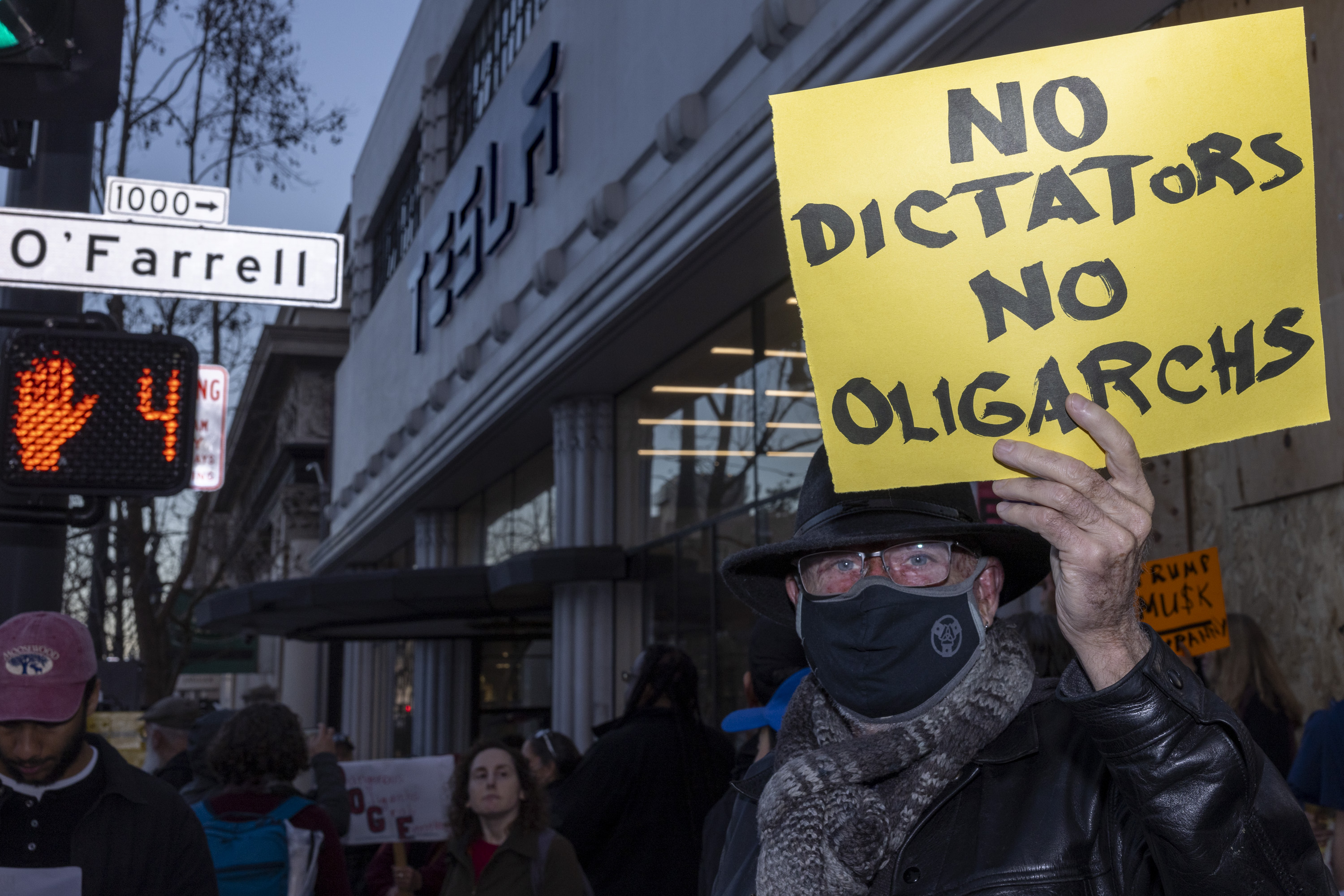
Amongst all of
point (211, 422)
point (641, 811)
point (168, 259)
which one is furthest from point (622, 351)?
point (168, 259)

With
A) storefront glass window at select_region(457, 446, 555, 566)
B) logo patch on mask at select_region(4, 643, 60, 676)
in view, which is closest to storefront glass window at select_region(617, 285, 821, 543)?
storefront glass window at select_region(457, 446, 555, 566)

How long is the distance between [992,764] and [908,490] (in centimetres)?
53

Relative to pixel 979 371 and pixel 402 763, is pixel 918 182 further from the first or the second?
pixel 402 763

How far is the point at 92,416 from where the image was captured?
4039 millimetres

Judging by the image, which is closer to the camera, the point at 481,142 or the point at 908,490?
the point at 908,490

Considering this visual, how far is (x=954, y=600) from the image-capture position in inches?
95.8

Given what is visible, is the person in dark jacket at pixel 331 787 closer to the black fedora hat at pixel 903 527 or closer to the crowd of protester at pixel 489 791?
the crowd of protester at pixel 489 791

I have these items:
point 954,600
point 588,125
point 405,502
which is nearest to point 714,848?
point 954,600

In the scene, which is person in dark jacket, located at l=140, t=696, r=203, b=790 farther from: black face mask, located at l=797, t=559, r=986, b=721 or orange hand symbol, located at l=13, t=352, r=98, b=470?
black face mask, located at l=797, t=559, r=986, b=721

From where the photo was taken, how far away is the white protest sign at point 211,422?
17.9 ft

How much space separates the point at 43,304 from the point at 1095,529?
144 inches

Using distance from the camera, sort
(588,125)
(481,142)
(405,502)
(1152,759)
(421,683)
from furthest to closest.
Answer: (421,683) < (405,502) < (481,142) < (588,125) < (1152,759)

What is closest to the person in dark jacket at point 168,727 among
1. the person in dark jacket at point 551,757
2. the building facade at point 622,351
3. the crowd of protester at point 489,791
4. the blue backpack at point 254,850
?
the crowd of protester at point 489,791

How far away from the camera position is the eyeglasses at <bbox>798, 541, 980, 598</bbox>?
2469 millimetres
